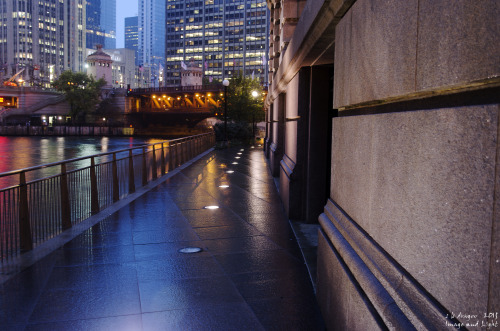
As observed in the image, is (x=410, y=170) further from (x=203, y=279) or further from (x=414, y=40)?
(x=203, y=279)

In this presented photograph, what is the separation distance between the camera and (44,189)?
699cm

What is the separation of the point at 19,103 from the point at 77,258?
10953 centimetres

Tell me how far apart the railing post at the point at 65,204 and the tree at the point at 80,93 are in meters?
101

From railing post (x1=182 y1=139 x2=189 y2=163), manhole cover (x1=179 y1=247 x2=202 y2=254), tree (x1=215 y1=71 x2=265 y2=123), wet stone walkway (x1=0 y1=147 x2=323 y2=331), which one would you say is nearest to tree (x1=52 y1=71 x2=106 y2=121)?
tree (x1=215 y1=71 x2=265 y2=123)

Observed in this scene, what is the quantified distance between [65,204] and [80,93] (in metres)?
102

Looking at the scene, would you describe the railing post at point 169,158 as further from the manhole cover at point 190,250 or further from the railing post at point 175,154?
the manhole cover at point 190,250

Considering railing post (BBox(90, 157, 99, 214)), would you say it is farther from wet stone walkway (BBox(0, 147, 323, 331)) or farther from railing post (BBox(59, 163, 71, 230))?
railing post (BBox(59, 163, 71, 230))

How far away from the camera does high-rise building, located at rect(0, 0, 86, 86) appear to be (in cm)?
16462

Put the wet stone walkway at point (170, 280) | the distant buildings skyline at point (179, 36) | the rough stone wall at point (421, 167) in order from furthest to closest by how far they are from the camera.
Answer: the distant buildings skyline at point (179, 36), the wet stone walkway at point (170, 280), the rough stone wall at point (421, 167)

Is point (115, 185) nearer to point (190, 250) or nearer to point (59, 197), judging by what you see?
point (59, 197)

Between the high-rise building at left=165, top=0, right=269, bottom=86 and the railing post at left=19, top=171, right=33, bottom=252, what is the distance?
148m

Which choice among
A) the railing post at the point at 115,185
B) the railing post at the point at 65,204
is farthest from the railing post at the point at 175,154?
the railing post at the point at 65,204

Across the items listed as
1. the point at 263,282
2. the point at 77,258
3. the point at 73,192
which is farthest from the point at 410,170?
the point at 73,192

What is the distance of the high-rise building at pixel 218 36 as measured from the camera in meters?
160
